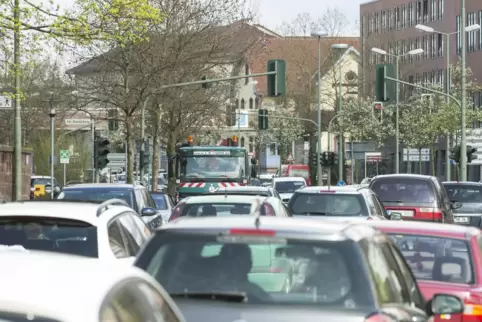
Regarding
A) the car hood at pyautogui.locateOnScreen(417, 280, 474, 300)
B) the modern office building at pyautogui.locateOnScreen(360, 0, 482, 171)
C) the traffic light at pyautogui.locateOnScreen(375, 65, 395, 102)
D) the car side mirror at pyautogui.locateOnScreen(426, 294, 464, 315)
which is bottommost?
the car hood at pyautogui.locateOnScreen(417, 280, 474, 300)

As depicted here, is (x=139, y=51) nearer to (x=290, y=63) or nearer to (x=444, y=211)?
(x=444, y=211)

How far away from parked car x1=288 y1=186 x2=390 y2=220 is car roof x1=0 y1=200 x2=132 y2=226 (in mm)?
10516

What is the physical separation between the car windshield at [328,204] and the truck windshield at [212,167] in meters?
16.5

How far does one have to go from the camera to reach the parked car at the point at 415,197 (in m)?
25.6

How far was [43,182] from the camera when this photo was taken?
188ft

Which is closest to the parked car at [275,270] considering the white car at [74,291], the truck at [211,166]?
the white car at [74,291]

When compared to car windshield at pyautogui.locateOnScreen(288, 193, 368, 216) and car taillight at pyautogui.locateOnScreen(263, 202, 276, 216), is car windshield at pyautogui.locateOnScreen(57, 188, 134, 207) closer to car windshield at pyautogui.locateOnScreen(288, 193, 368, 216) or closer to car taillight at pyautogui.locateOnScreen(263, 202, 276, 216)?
car windshield at pyautogui.locateOnScreen(288, 193, 368, 216)

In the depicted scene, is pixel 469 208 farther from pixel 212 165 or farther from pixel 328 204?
pixel 328 204

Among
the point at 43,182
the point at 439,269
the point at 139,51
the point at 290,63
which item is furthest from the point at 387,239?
the point at 290,63

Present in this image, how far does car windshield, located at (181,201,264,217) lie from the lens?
16969 mm

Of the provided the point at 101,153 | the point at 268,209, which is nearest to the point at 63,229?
the point at 268,209

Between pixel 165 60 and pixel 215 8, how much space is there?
4.53 meters

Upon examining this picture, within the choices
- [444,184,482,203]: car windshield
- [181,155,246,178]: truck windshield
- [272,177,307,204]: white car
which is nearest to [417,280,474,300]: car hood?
[444,184,482,203]: car windshield

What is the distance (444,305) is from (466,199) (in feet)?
80.2
